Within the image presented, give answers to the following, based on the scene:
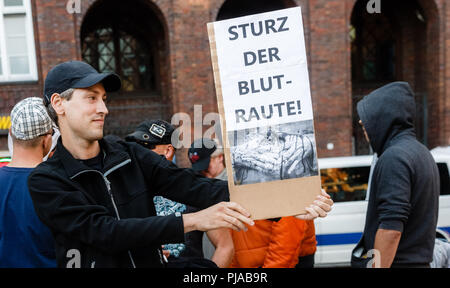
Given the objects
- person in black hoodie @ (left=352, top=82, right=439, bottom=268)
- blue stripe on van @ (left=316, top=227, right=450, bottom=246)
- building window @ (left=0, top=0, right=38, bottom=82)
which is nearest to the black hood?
person in black hoodie @ (left=352, top=82, right=439, bottom=268)

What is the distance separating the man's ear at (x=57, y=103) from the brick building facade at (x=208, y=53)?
828 centimetres

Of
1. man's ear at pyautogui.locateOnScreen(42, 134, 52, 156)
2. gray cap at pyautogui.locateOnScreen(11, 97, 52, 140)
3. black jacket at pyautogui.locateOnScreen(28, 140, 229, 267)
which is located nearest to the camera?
black jacket at pyautogui.locateOnScreen(28, 140, 229, 267)

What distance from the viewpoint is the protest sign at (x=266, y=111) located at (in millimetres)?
1576

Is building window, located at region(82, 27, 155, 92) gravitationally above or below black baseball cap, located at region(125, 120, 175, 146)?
above

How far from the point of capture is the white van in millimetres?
5410

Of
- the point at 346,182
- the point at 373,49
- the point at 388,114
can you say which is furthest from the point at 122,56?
the point at 388,114

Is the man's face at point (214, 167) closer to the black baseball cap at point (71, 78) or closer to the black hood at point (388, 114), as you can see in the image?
the black hood at point (388, 114)

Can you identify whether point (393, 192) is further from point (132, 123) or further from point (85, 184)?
point (132, 123)

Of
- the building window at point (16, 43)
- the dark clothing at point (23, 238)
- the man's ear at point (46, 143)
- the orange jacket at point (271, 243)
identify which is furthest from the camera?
the building window at point (16, 43)

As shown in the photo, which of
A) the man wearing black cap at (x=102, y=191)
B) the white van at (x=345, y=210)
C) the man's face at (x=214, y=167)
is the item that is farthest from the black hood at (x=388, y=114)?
the white van at (x=345, y=210)

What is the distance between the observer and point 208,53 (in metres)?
10.0

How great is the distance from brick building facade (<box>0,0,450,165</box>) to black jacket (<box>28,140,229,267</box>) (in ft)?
27.2

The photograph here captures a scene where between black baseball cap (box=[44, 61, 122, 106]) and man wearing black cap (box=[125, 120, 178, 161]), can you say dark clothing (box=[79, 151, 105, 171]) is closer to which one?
black baseball cap (box=[44, 61, 122, 106])

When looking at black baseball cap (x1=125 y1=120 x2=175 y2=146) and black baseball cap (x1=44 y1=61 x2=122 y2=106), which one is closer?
black baseball cap (x1=44 y1=61 x2=122 y2=106)
